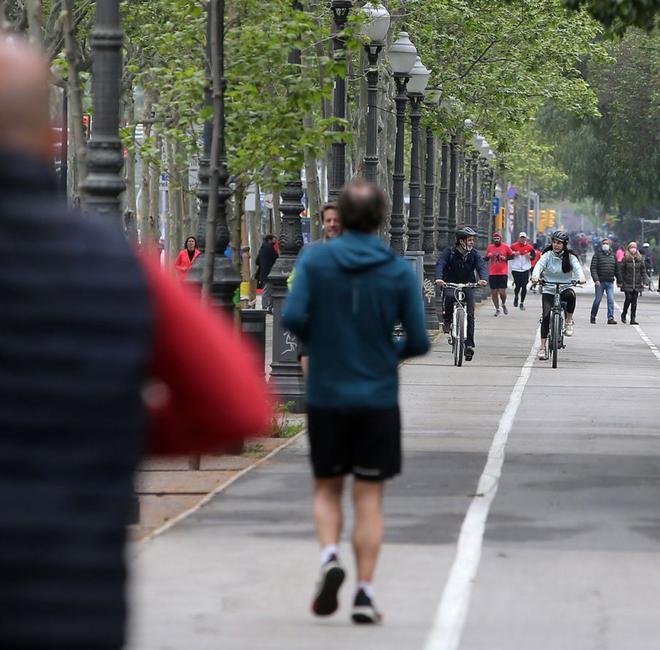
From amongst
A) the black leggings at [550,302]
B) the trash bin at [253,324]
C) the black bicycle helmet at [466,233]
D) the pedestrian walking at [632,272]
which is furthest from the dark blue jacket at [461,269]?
the pedestrian walking at [632,272]

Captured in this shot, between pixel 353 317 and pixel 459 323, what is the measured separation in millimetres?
18717

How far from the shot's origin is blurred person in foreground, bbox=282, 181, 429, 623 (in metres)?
7.27

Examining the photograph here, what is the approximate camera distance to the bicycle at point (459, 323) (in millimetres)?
25812

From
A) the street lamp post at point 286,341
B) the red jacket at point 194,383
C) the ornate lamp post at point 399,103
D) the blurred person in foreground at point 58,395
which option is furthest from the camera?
the ornate lamp post at point 399,103

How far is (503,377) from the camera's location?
23.8 meters

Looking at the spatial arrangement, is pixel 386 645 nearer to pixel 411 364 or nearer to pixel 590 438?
pixel 590 438

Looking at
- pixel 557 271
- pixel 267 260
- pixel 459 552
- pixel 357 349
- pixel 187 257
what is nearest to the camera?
pixel 357 349

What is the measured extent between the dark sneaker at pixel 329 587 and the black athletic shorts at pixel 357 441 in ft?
1.14

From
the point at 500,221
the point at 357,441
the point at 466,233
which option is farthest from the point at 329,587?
the point at 500,221

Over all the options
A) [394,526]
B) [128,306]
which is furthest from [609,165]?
[128,306]

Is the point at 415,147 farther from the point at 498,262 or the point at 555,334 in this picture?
the point at 555,334

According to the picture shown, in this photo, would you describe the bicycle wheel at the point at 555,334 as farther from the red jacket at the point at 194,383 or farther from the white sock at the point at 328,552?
the red jacket at the point at 194,383

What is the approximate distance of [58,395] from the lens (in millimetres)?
2842

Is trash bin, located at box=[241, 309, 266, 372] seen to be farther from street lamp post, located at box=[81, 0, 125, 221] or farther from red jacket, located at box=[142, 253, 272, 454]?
red jacket, located at box=[142, 253, 272, 454]
